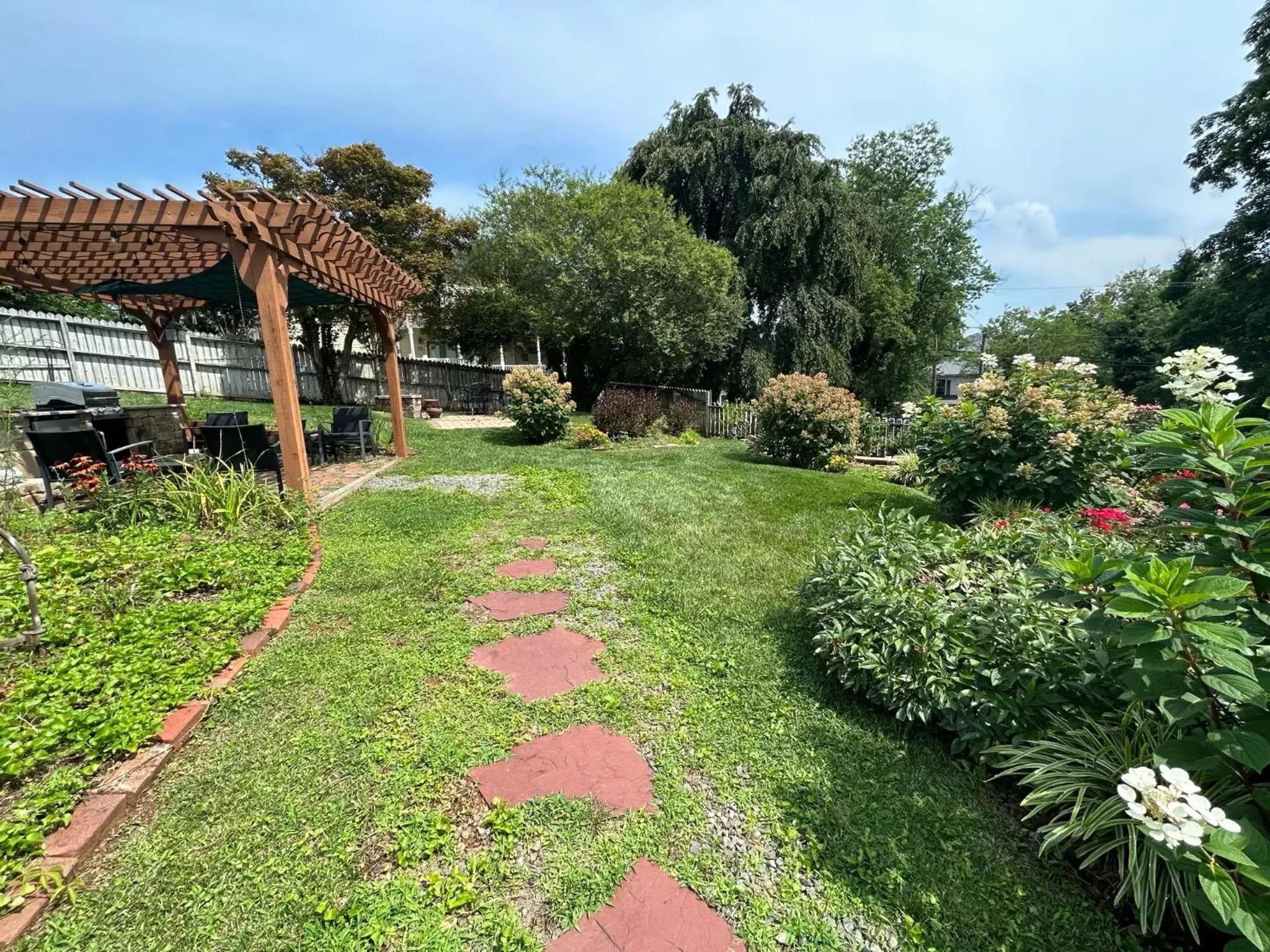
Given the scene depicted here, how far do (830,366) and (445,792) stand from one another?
53.0ft

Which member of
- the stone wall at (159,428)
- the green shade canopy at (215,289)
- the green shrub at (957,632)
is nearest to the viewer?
the green shrub at (957,632)

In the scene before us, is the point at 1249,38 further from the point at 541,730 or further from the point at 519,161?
the point at 541,730

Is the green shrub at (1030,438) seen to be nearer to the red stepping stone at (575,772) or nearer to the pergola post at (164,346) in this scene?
the red stepping stone at (575,772)

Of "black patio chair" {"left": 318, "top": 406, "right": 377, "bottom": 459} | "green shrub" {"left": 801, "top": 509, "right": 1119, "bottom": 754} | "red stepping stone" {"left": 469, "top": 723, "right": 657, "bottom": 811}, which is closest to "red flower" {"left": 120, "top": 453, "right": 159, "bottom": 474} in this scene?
"black patio chair" {"left": 318, "top": 406, "right": 377, "bottom": 459}

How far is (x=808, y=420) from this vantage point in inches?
321

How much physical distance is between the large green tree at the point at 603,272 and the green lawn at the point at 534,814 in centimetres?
1140

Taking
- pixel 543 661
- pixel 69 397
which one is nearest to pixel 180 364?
pixel 69 397

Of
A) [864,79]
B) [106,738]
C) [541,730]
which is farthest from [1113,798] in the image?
[864,79]

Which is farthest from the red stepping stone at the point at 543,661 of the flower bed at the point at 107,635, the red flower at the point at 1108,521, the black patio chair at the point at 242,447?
the black patio chair at the point at 242,447

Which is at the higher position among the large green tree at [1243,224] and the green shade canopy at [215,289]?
the large green tree at [1243,224]

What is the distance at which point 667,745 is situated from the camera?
6.57 feet

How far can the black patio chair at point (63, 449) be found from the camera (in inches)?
163

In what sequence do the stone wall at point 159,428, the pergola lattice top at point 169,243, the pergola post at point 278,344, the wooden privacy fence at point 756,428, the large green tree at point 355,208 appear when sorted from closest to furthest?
the pergola lattice top at point 169,243 → the pergola post at point 278,344 → the stone wall at point 159,428 → the wooden privacy fence at point 756,428 → the large green tree at point 355,208

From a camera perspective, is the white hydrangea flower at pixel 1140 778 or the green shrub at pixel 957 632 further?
the green shrub at pixel 957 632
